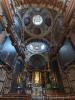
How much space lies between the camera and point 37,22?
23125mm

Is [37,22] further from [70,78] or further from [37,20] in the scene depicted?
[70,78]

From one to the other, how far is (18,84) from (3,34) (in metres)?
6.89

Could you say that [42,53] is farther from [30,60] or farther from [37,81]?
[37,81]

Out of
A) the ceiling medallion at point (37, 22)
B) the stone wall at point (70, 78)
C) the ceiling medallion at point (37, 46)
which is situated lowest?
the stone wall at point (70, 78)

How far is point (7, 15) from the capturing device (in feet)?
39.0

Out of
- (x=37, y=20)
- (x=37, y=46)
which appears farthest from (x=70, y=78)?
(x=37, y=20)

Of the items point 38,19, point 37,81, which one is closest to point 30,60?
point 37,81

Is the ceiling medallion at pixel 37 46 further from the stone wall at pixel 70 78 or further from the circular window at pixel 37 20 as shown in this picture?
the stone wall at pixel 70 78

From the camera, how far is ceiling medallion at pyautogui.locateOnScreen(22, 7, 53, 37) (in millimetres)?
21575

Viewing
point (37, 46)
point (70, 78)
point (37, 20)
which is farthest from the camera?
point (37, 46)

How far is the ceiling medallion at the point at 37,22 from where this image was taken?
2158 centimetres

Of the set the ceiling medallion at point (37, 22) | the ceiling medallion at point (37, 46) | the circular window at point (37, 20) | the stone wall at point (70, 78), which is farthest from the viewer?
the circular window at point (37, 20)

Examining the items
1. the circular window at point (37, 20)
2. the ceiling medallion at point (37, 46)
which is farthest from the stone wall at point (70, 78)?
the circular window at point (37, 20)

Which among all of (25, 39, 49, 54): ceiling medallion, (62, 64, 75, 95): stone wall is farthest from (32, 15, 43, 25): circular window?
(62, 64, 75, 95): stone wall
